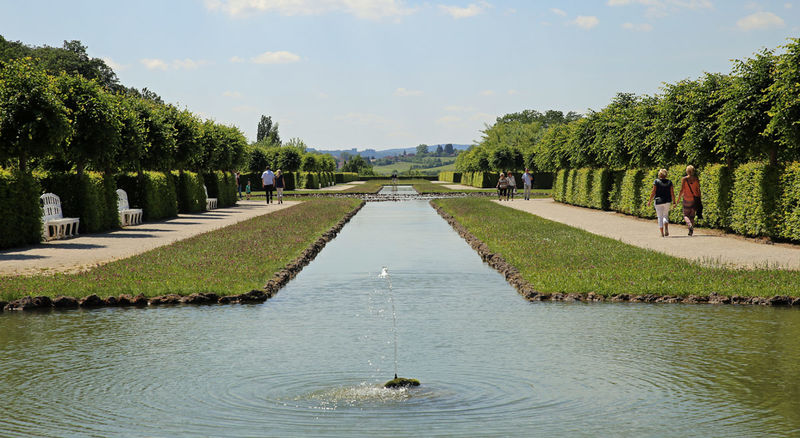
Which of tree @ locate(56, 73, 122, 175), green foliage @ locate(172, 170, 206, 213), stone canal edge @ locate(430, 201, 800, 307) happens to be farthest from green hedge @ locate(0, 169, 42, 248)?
green foliage @ locate(172, 170, 206, 213)

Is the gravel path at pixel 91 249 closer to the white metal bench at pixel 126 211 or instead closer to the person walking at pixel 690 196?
the white metal bench at pixel 126 211

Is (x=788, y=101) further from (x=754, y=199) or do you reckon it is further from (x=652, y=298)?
(x=652, y=298)

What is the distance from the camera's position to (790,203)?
17750 mm

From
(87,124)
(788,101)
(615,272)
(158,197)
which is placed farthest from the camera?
(158,197)

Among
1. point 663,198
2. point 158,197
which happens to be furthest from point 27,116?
point 663,198

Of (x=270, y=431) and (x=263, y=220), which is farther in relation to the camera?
(x=263, y=220)

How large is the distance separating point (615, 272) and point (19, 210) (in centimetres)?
1325

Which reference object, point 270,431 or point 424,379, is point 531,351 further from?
point 270,431

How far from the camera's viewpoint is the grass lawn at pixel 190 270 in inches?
449

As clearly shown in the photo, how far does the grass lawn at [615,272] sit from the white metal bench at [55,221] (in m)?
10.7

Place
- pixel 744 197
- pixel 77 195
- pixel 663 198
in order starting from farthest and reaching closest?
1. pixel 77 195
2. pixel 663 198
3. pixel 744 197

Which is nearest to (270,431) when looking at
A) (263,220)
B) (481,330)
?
(481,330)

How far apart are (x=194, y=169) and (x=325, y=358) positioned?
34437 mm

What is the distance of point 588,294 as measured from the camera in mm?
11094
